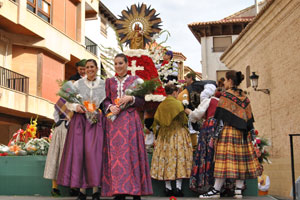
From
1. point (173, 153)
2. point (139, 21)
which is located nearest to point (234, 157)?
point (173, 153)

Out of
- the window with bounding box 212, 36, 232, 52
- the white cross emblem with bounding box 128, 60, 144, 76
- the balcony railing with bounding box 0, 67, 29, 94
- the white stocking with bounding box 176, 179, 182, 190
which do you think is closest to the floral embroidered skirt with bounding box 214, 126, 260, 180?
the white stocking with bounding box 176, 179, 182, 190

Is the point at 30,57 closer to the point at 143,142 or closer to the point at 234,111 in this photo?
the point at 234,111

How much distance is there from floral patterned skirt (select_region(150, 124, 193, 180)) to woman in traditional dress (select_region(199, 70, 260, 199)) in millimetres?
546

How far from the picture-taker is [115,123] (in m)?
6.02

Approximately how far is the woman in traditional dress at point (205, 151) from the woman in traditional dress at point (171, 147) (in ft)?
0.53

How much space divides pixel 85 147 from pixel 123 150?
492 millimetres

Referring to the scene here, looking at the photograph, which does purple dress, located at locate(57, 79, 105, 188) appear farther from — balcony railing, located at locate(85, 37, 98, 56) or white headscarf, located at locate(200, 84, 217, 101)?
balcony railing, located at locate(85, 37, 98, 56)

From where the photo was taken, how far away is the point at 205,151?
720 cm

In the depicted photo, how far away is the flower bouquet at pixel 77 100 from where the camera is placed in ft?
19.9

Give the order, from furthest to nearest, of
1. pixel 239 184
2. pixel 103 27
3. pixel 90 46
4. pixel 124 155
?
pixel 103 27
pixel 90 46
pixel 239 184
pixel 124 155

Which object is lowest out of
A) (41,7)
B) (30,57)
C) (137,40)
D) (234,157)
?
(234,157)

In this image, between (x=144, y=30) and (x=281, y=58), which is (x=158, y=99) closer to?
(x=144, y=30)

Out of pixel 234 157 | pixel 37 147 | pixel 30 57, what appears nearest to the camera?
pixel 234 157

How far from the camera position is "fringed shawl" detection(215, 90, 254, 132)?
6875mm
